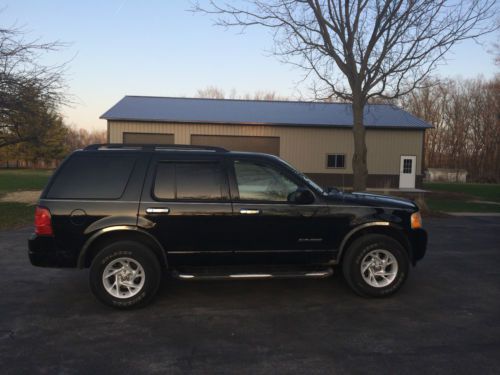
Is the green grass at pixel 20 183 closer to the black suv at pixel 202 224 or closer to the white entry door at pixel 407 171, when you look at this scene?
the black suv at pixel 202 224

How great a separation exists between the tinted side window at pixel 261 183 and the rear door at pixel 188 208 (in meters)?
0.22

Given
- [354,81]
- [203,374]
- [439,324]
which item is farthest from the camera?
[354,81]

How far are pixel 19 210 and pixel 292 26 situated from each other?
11616 mm

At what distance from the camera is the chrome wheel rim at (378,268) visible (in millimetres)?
5254

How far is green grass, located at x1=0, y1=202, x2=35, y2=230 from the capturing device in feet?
37.0

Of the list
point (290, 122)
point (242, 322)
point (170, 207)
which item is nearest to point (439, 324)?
point (242, 322)

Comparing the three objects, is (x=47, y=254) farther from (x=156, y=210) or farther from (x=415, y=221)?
(x=415, y=221)

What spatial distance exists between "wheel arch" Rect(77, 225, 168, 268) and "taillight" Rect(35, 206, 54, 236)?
452 mm

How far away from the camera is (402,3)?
1389 cm

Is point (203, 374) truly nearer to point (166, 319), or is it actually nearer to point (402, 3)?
point (166, 319)

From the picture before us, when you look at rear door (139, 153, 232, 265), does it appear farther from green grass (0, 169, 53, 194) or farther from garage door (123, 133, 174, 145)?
garage door (123, 133, 174, 145)

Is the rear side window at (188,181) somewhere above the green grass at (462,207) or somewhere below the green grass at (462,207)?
above

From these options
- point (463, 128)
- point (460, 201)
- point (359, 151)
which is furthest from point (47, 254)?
point (463, 128)

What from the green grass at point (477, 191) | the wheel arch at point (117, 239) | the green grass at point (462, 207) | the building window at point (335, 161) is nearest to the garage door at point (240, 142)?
the building window at point (335, 161)
